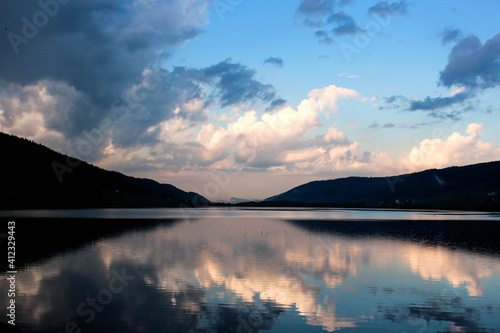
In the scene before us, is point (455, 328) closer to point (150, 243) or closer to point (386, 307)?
point (386, 307)

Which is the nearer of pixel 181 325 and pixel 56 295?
pixel 181 325

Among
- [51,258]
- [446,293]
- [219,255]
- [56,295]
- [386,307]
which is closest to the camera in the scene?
[386,307]

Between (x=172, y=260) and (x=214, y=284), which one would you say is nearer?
(x=214, y=284)

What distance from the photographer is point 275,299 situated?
20.7 metres

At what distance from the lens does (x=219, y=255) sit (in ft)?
120

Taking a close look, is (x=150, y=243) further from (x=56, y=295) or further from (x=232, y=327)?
(x=232, y=327)

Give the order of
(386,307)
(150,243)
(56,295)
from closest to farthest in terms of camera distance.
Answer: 1. (386,307)
2. (56,295)
3. (150,243)

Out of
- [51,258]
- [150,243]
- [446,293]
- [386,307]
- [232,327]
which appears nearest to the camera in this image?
[232,327]

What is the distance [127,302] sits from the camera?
19703 mm

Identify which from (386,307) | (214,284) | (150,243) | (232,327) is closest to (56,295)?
(214,284)

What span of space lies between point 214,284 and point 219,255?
41.3 feet

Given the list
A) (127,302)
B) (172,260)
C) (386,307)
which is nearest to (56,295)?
(127,302)

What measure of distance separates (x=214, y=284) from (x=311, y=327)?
9.33m

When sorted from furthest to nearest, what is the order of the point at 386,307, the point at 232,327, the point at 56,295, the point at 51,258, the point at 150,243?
1. the point at 150,243
2. the point at 51,258
3. the point at 56,295
4. the point at 386,307
5. the point at 232,327
